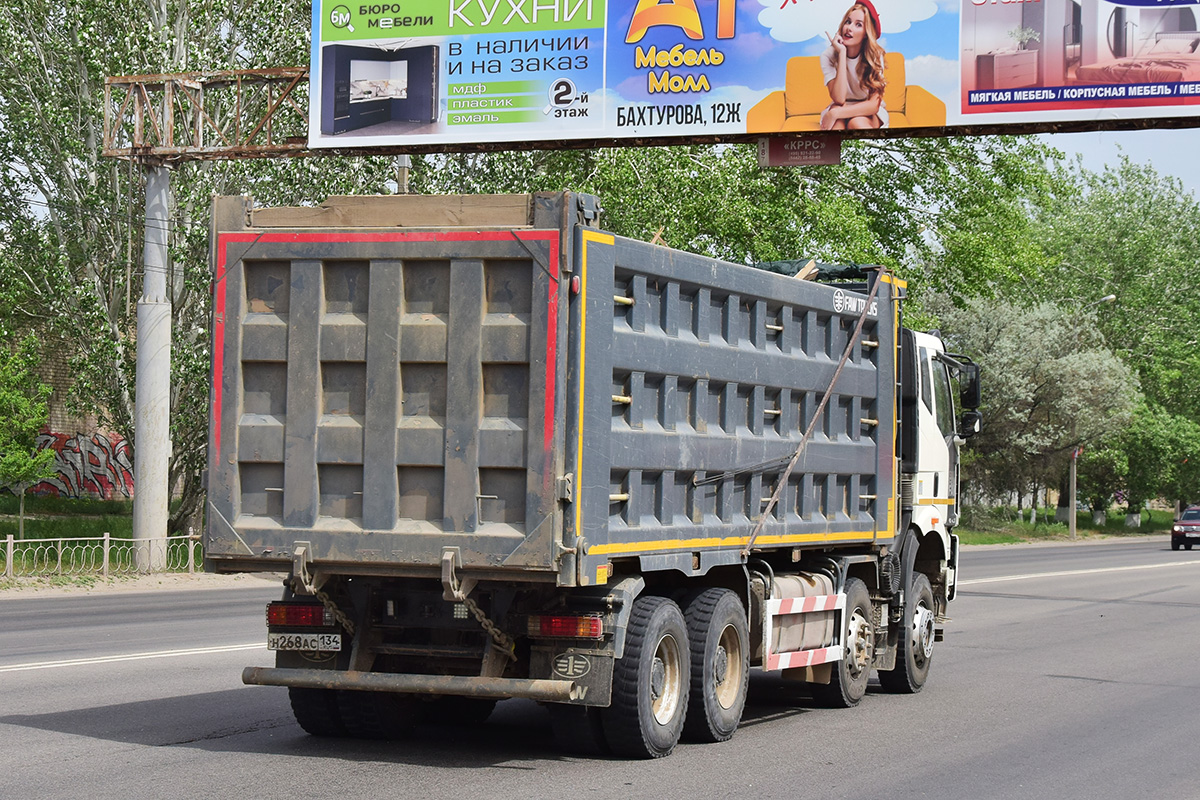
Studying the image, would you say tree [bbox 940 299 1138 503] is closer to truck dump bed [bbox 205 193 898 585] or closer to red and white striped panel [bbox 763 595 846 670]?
red and white striped panel [bbox 763 595 846 670]

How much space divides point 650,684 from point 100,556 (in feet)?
61.1

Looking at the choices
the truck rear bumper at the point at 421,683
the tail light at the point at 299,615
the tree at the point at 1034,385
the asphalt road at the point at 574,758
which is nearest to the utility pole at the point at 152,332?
the asphalt road at the point at 574,758

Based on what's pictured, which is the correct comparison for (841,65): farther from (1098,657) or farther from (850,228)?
(850,228)

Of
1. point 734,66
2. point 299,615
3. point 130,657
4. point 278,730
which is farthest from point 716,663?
point 734,66

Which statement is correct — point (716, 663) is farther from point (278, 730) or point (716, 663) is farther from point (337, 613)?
point (278, 730)

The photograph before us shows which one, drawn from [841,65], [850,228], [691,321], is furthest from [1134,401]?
[691,321]

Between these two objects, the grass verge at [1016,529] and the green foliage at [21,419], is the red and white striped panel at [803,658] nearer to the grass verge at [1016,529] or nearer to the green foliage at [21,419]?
the green foliage at [21,419]

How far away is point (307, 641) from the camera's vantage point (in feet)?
28.6

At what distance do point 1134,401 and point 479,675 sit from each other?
59340mm

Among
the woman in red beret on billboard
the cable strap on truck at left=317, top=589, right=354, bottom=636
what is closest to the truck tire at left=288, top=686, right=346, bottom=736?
the cable strap on truck at left=317, top=589, right=354, bottom=636

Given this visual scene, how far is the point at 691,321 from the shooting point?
9.28 meters

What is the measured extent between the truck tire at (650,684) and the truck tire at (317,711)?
5.78ft

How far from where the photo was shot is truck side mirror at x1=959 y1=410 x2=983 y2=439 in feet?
45.3

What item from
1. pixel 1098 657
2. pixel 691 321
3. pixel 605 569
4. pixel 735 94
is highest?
pixel 735 94
